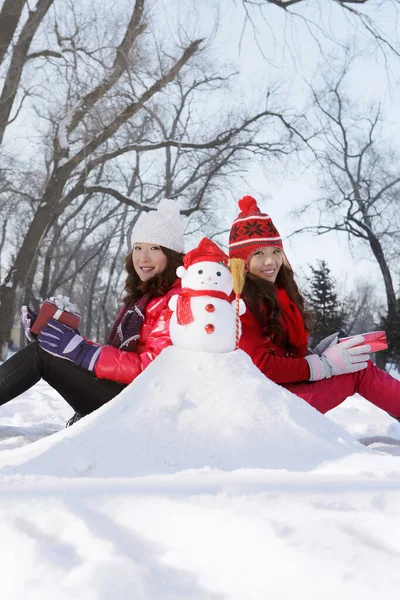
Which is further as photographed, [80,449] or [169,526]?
[80,449]

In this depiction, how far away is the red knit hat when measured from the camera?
3.64 metres

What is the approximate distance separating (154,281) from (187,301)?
0.88m

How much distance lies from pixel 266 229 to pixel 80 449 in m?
2.08

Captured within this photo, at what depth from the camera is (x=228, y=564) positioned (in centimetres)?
129

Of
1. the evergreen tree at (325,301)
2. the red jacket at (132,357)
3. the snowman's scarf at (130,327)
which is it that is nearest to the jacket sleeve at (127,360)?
the red jacket at (132,357)

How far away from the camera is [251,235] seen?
12.0 feet

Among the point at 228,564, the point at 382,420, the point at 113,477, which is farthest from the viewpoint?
the point at 382,420

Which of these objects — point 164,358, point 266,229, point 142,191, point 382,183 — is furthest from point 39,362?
point 382,183

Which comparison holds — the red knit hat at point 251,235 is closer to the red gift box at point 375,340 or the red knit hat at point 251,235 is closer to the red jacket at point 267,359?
the red jacket at point 267,359

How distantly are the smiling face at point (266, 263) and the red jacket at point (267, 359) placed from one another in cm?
36

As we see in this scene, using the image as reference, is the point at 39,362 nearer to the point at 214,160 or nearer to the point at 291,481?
the point at 291,481

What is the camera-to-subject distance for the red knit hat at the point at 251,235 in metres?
3.64

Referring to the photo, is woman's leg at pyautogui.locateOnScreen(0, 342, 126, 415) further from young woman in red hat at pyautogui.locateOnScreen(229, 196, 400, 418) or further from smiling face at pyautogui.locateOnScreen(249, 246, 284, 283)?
smiling face at pyautogui.locateOnScreen(249, 246, 284, 283)

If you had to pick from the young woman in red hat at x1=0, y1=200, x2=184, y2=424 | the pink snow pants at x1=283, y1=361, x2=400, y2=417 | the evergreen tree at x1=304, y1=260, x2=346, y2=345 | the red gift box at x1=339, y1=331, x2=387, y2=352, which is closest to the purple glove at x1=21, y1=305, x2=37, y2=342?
the young woman in red hat at x1=0, y1=200, x2=184, y2=424
